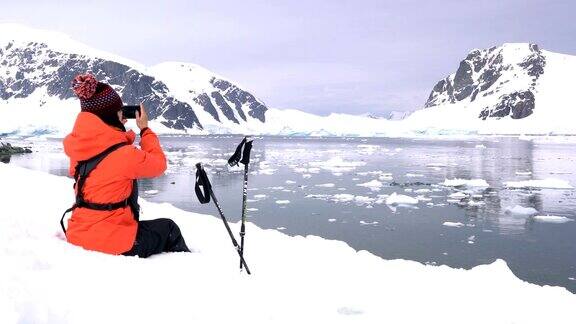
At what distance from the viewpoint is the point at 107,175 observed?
13.4 feet

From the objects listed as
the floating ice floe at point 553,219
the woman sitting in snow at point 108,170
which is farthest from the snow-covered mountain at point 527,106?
the woman sitting in snow at point 108,170

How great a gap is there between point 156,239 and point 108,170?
0.88 meters

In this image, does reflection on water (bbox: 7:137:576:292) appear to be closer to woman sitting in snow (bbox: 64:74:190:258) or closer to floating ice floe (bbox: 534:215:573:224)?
floating ice floe (bbox: 534:215:573:224)

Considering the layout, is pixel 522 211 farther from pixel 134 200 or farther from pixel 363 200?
pixel 134 200

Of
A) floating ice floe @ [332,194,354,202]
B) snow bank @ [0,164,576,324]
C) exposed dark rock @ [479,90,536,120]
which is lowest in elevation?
floating ice floe @ [332,194,354,202]

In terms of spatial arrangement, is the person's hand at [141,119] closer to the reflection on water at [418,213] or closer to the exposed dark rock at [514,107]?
the reflection on water at [418,213]

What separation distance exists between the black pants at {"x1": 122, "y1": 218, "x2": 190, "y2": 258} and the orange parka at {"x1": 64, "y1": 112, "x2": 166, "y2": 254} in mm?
102

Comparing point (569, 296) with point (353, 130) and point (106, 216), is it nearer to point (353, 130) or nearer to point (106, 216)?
point (106, 216)

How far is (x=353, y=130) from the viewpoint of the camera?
155 meters

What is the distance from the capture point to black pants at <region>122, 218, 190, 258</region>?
175 inches

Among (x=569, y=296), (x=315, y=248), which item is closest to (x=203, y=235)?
(x=315, y=248)

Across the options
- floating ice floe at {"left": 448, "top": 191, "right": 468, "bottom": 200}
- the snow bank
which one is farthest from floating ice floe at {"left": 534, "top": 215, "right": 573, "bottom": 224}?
the snow bank

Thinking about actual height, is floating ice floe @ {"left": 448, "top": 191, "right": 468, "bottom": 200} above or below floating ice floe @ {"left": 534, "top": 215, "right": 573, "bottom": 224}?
above

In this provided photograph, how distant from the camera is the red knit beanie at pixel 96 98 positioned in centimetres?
398
